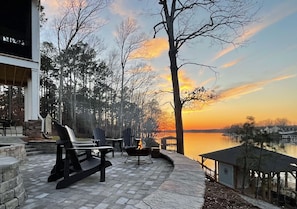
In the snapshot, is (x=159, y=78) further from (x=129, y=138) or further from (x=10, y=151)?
(x=10, y=151)

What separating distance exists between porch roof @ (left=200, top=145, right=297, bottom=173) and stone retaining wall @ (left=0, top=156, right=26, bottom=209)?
33.4ft

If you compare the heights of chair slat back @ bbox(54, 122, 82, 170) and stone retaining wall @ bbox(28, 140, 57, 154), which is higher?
chair slat back @ bbox(54, 122, 82, 170)

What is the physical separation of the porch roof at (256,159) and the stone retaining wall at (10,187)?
10.2m

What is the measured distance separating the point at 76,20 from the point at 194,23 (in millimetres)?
9384

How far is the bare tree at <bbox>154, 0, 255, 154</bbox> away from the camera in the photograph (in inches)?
308

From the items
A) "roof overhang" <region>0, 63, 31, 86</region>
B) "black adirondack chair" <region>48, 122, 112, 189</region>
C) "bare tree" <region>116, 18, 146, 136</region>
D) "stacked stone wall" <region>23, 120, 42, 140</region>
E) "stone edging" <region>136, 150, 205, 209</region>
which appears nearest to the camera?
"stone edging" <region>136, 150, 205, 209</region>

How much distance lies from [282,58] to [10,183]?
1067 cm

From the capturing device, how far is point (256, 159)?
11500 millimetres

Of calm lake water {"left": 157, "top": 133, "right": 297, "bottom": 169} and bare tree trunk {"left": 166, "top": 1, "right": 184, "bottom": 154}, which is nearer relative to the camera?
bare tree trunk {"left": 166, "top": 1, "right": 184, "bottom": 154}

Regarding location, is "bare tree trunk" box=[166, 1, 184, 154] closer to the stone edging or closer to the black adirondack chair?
the black adirondack chair

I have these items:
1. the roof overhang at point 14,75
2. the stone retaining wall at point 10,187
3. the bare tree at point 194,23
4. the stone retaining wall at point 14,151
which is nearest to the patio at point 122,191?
the stone retaining wall at point 10,187

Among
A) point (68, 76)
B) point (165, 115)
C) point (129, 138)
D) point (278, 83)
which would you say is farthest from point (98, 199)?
point (165, 115)

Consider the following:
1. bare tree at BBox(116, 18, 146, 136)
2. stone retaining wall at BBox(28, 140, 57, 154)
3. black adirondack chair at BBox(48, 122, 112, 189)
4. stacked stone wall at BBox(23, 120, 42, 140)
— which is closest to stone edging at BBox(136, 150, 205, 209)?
black adirondack chair at BBox(48, 122, 112, 189)

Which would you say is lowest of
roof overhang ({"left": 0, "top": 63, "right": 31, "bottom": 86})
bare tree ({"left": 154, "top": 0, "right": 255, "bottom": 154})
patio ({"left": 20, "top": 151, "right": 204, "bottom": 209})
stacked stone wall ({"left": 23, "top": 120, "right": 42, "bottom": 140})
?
patio ({"left": 20, "top": 151, "right": 204, "bottom": 209})
